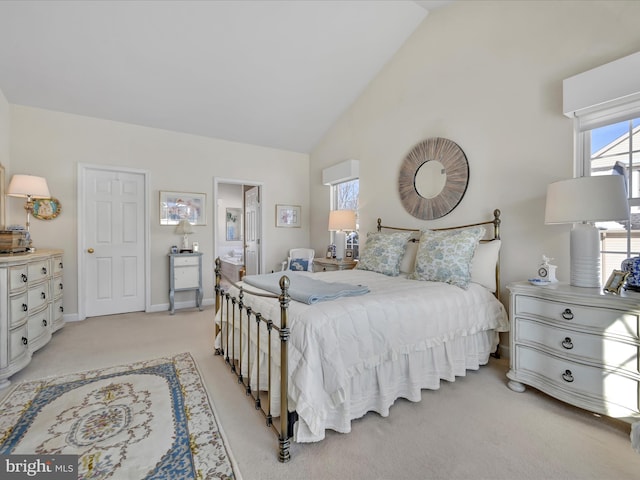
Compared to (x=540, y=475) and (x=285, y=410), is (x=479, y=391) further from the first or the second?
(x=285, y=410)

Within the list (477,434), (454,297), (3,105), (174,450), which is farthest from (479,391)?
(3,105)

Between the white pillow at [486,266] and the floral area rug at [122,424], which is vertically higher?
the white pillow at [486,266]

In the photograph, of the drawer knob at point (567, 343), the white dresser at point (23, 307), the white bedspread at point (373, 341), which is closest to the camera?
the white bedspread at point (373, 341)

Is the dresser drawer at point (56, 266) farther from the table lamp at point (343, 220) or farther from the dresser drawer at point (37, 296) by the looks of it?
the table lamp at point (343, 220)

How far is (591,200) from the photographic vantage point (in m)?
1.86

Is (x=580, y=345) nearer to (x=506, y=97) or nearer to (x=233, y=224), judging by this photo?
(x=506, y=97)

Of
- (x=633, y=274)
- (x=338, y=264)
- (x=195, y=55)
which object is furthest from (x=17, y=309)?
(x=633, y=274)

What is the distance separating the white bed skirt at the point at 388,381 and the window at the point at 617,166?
1.09 meters

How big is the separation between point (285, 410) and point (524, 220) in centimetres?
250

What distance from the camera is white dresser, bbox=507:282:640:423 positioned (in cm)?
168

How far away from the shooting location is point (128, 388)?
219 cm

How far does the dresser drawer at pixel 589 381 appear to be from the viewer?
65.9 inches

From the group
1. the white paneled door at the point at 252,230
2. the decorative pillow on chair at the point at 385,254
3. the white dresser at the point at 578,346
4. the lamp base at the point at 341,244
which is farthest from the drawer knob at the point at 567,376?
the white paneled door at the point at 252,230

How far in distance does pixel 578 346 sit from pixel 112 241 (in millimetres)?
5157
